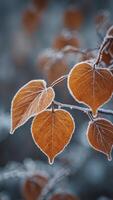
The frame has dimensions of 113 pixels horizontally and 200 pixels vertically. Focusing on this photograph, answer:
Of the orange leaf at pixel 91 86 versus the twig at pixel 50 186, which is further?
the twig at pixel 50 186

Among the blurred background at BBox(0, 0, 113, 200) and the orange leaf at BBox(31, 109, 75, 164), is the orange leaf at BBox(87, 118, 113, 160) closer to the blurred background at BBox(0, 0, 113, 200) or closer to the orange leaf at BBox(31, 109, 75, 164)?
the orange leaf at BBox(31, 109, 75, 164)

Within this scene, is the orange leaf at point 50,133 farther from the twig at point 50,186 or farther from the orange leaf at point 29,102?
the twig at point 50,186

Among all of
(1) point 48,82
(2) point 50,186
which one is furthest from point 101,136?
(1) point 48,82

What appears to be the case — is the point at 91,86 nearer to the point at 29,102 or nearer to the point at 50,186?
the point at 29,102

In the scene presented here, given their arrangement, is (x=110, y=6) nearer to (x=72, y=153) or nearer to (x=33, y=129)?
(x=72, y=153)

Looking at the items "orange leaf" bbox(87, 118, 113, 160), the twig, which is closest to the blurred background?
the twig

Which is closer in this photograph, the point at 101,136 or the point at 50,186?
the point at 101,136

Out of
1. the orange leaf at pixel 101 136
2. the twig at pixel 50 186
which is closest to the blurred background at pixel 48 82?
the twig at pixel 50 186
